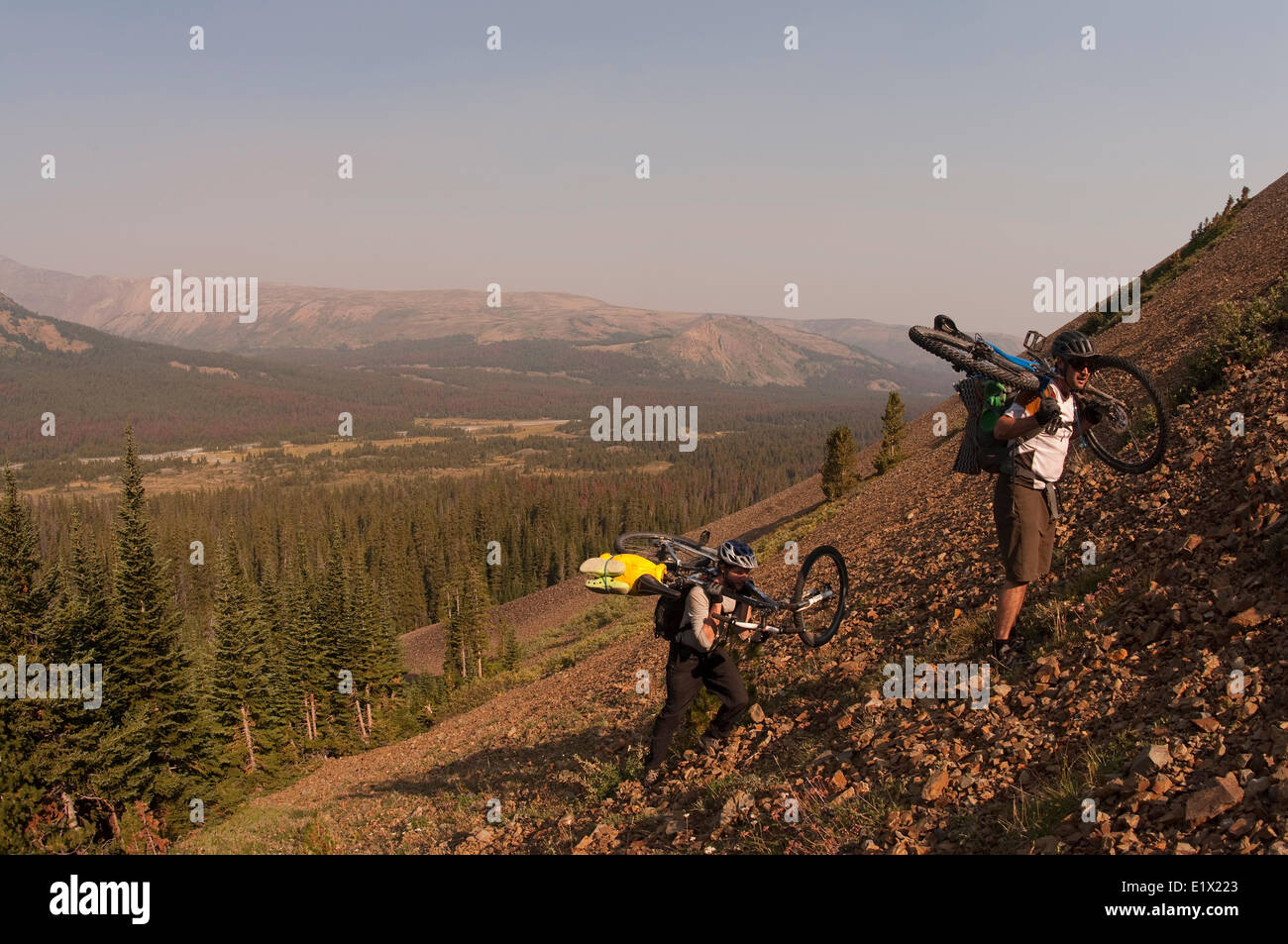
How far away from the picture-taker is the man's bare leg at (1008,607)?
7836mm

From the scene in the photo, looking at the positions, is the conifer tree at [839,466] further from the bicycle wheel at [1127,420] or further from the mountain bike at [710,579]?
the mountain bike at [710,579]

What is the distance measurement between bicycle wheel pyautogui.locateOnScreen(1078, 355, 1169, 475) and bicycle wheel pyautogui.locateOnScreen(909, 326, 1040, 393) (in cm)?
82

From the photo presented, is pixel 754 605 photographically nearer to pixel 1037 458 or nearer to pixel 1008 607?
pixel 1008 607

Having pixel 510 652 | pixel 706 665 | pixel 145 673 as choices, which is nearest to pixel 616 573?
pixel 706 665

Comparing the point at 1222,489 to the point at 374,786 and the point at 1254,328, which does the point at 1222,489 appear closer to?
the point at 1254,328

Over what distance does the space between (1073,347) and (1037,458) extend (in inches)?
42.4

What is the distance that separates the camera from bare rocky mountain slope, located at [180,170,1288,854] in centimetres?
539

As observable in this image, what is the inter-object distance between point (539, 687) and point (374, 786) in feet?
25.7
